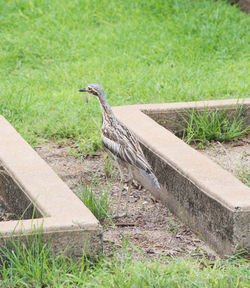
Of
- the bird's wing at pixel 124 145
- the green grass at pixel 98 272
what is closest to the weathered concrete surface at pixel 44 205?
the green grass at pixel 98 272

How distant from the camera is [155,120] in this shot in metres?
6.38

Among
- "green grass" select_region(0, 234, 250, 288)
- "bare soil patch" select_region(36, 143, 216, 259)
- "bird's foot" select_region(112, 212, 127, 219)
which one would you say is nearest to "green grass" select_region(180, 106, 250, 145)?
"bare soil patch" select_region(36, 143, 216, 259)

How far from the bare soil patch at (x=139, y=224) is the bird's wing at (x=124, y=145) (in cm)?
37

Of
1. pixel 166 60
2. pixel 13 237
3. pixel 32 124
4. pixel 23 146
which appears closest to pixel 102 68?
pixel 166 60

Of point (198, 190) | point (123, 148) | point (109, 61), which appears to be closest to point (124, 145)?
point (123, 148)

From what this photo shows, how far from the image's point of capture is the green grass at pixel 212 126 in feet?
20.5

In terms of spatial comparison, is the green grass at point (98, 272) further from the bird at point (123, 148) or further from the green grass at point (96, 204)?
the bird at point (123, 148)

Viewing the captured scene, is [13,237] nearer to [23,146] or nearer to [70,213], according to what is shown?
[70,213]

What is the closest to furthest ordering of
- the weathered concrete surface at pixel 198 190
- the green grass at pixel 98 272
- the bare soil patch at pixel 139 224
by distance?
the green grass at pixel 98 272
the weathered concrete surface at pixel 198 190
the bare soil patch at pixel 139 224

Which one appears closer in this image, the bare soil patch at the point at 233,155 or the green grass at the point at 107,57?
the bare soil patch at the point at 233,155

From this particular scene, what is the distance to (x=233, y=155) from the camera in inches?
239

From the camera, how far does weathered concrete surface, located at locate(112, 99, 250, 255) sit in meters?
4.20

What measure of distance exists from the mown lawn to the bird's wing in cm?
95

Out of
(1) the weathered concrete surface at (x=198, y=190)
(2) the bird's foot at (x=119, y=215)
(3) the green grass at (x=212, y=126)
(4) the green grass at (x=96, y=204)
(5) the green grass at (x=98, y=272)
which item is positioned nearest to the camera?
(5) the green grass at (x=98, y=272)
